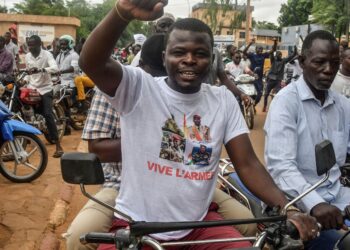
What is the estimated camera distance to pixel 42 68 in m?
7.38

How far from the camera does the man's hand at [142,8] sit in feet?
5.19

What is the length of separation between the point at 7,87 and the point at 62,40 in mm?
1963

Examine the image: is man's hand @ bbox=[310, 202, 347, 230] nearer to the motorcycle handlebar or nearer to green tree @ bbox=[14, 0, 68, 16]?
the motorcycle handlebar

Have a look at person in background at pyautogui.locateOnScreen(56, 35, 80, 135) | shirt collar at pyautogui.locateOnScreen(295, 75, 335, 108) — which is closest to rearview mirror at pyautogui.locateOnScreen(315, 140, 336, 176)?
shirt collar at pyautogui.locateOnScreen(295, 75, 335, 108)

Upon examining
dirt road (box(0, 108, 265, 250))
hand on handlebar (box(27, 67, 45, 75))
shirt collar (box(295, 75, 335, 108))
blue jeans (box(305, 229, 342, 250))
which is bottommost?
dirt road (box(0, 108, 265, 250))

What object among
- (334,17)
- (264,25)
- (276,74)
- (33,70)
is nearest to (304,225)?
(33,70)

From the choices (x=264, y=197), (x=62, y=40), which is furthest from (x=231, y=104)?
(x=62, y=40)

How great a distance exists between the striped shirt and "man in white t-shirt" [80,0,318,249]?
63 centimetres

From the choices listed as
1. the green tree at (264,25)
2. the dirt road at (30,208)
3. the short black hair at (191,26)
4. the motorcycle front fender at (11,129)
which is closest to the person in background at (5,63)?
the dirt road at (30,208)

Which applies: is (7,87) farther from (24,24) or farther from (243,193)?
(24,24)

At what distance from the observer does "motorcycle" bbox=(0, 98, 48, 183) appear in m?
5.59

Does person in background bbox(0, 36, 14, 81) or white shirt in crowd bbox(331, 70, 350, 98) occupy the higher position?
white shirt in crowd bbox(331, 70, 350, 98)

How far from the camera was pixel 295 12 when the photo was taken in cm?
6212

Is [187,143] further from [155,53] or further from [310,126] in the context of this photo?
[155,53]
